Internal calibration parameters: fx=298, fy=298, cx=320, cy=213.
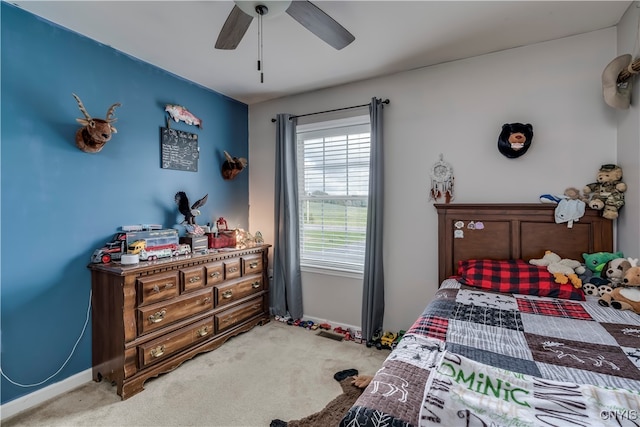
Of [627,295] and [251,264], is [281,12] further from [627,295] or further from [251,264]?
[627,295]

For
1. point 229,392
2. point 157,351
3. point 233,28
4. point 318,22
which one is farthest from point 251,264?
point 318,22

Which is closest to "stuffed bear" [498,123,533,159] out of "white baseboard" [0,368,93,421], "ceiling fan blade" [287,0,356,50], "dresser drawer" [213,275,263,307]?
"ceiling fan blade" [287,0,356,50]

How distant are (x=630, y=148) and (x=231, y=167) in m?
3.36

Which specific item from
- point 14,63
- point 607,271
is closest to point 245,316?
point 14,63

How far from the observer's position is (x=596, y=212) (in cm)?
213

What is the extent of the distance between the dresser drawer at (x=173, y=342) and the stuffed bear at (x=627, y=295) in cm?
287

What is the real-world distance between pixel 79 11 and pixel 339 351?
3.20 meters

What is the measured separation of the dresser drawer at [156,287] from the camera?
214 centimetres

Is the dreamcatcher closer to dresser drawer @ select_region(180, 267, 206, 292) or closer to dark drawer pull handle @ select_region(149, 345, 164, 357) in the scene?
dresser drawer @ select_region(180, 267, 206, 292)

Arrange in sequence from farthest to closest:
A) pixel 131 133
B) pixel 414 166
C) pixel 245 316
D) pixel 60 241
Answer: pixel 245 316, pixel 414 166, pixel 131 133, pixel 60 241

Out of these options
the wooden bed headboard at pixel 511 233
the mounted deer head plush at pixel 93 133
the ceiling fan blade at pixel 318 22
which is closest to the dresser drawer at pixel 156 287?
the mounted deer head plush at pixel 93 133

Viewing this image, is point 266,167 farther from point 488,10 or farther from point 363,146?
point 488,10

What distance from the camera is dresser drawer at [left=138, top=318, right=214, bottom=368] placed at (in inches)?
85.4

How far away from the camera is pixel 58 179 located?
211cm
